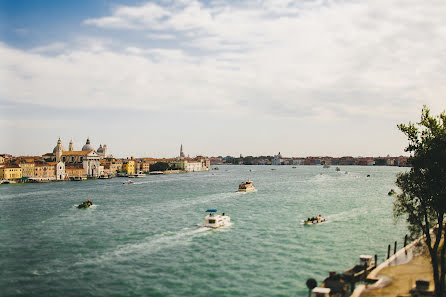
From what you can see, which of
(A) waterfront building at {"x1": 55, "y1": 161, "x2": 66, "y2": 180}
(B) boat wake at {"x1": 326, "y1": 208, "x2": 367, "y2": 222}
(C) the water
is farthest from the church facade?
(B) boat wake at {"x1": 326, "y1": 208, "x2": 367, "y2": 222}

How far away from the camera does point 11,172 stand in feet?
344

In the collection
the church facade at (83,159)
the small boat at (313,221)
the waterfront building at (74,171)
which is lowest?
the small boat at (313,221)

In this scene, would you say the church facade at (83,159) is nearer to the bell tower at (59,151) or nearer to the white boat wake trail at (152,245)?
the bell tower at (59,151)

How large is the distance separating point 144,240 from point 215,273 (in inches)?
365

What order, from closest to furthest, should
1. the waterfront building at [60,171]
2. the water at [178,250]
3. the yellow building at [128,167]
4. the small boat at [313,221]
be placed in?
the water at [178,250]
the small boat at [313,221]
the waterfront building at [60,171]
the yellow building at [128,167]

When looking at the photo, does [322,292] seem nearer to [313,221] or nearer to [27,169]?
[313,221]

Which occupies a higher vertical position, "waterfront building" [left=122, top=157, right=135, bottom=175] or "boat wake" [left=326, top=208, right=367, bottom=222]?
"waterfront building" [left=122, top=157, right=135, bottom=175]

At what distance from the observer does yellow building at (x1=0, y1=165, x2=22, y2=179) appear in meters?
103

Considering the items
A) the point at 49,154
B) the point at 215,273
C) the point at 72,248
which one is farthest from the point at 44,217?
the point at 49,154

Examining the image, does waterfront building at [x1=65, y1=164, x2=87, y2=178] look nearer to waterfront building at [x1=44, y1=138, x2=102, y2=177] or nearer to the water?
waterfront building at [x1=44, y1=138, x2=102, y2=177]

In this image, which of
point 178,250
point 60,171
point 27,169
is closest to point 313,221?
point 178,250

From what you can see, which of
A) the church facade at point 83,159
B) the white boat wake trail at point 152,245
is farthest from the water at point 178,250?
the church facade at point 83,159

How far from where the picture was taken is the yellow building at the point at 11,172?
10306 centimetres

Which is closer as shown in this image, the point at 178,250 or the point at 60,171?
the point at 178,250
